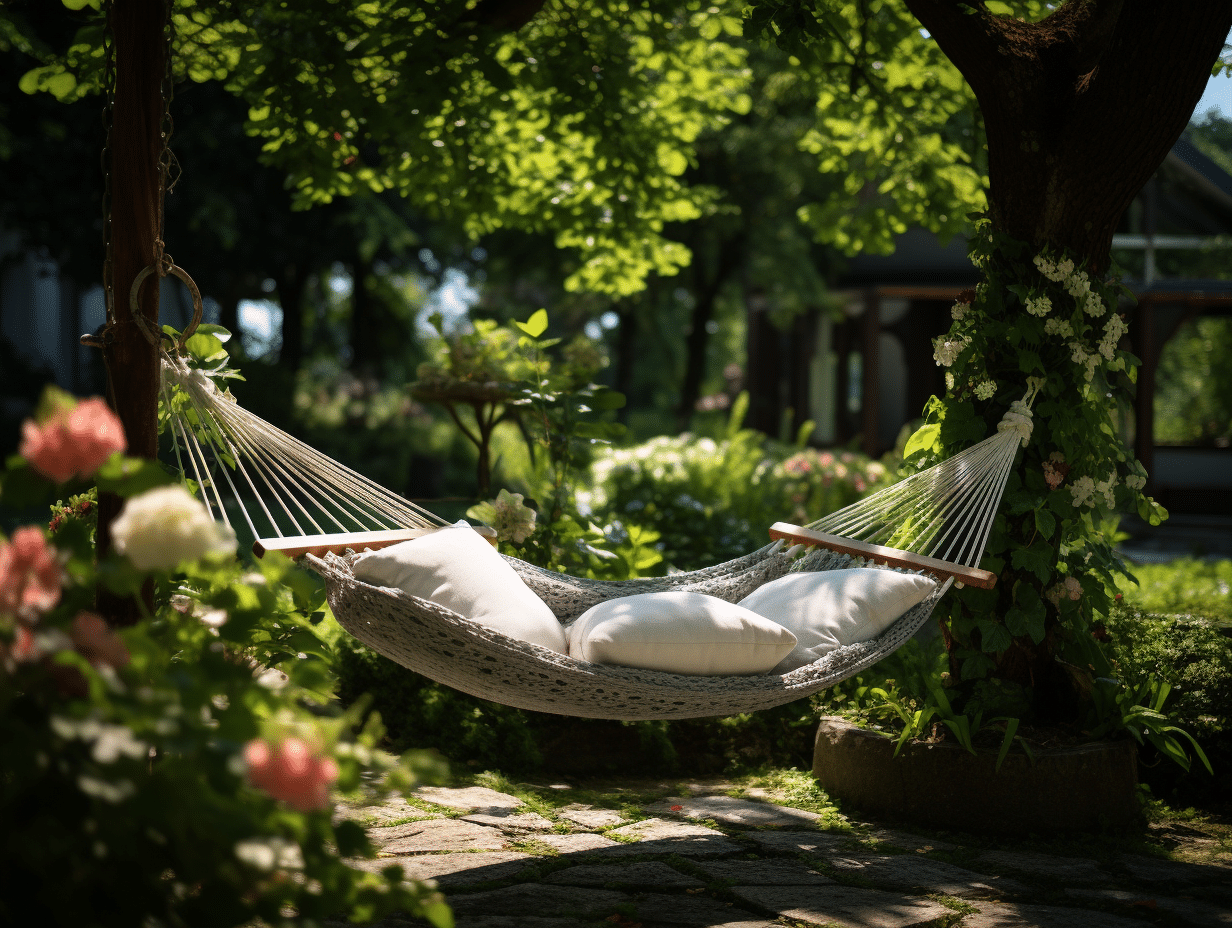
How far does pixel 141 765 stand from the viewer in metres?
1.00

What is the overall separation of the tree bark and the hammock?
0.45 meters

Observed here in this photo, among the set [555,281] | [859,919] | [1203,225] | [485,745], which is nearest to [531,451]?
[485,745]

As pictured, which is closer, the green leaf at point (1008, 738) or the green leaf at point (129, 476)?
the green leaf at point (129, 476)

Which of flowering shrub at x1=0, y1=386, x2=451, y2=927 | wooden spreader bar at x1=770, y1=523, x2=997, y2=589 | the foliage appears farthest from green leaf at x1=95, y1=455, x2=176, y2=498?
the foliage

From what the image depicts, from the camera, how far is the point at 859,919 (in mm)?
1932

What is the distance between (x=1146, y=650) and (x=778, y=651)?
1.27m

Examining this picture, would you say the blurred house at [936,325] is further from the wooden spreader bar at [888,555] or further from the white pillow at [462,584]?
the white pillow at [462,584]

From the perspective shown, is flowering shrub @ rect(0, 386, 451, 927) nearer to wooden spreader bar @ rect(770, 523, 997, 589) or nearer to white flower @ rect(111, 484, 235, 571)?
white flower @ rect(111, 484, 235, 571)

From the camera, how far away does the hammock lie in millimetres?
2125

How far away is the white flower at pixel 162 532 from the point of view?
108 centimetres

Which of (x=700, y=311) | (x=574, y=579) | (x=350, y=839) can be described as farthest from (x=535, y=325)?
(x=700, y=311)

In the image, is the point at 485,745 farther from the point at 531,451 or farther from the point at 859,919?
the point at 859,919

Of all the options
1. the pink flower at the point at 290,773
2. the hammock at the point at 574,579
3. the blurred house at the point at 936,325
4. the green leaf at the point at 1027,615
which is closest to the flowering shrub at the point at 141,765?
the pink flower at the point at 290,773

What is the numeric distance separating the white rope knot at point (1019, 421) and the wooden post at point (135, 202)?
189cm
